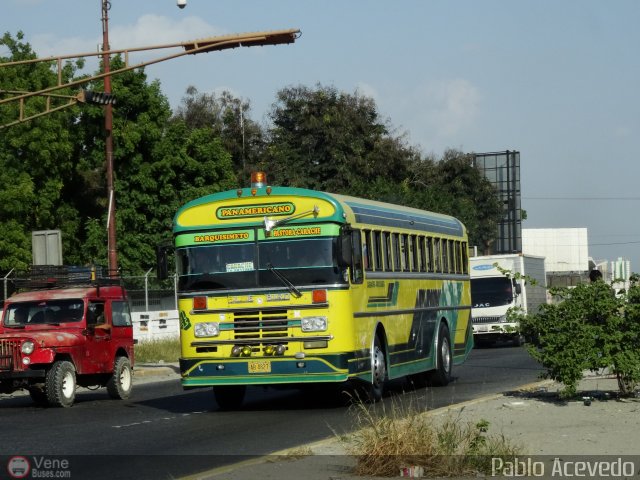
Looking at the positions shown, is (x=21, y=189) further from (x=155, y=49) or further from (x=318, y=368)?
(x=318, y=368)

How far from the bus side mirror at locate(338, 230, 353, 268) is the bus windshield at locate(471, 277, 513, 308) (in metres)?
27.0

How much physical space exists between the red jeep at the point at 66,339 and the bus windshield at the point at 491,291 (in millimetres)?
22562

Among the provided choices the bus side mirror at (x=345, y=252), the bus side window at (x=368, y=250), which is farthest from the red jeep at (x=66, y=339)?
the bus side mirror at (x=345, y=252)

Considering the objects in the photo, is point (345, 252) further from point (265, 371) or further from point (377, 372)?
point (377, 372)

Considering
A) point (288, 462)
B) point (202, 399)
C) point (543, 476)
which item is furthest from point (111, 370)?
point (543, 476)

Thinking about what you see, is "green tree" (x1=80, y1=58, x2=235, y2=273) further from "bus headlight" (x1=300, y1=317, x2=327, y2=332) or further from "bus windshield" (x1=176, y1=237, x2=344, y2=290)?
"bus headlight" (x1=300, y1=317, x2=327, y2=332)

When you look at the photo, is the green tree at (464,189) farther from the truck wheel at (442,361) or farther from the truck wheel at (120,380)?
the truck wheel at (120,380)

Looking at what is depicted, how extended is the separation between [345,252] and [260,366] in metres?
2.09

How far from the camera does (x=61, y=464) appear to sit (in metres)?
13.1

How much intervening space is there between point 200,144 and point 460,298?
39496 mm

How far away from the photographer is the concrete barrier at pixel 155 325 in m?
41.1

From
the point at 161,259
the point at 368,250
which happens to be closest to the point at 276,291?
the point at 161,259

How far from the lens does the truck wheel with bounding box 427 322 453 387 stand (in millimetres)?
24281

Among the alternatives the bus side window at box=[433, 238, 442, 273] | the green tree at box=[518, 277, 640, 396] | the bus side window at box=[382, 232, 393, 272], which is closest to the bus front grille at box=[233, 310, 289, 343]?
the bus side window at box=[382, 232, 393, 272]
